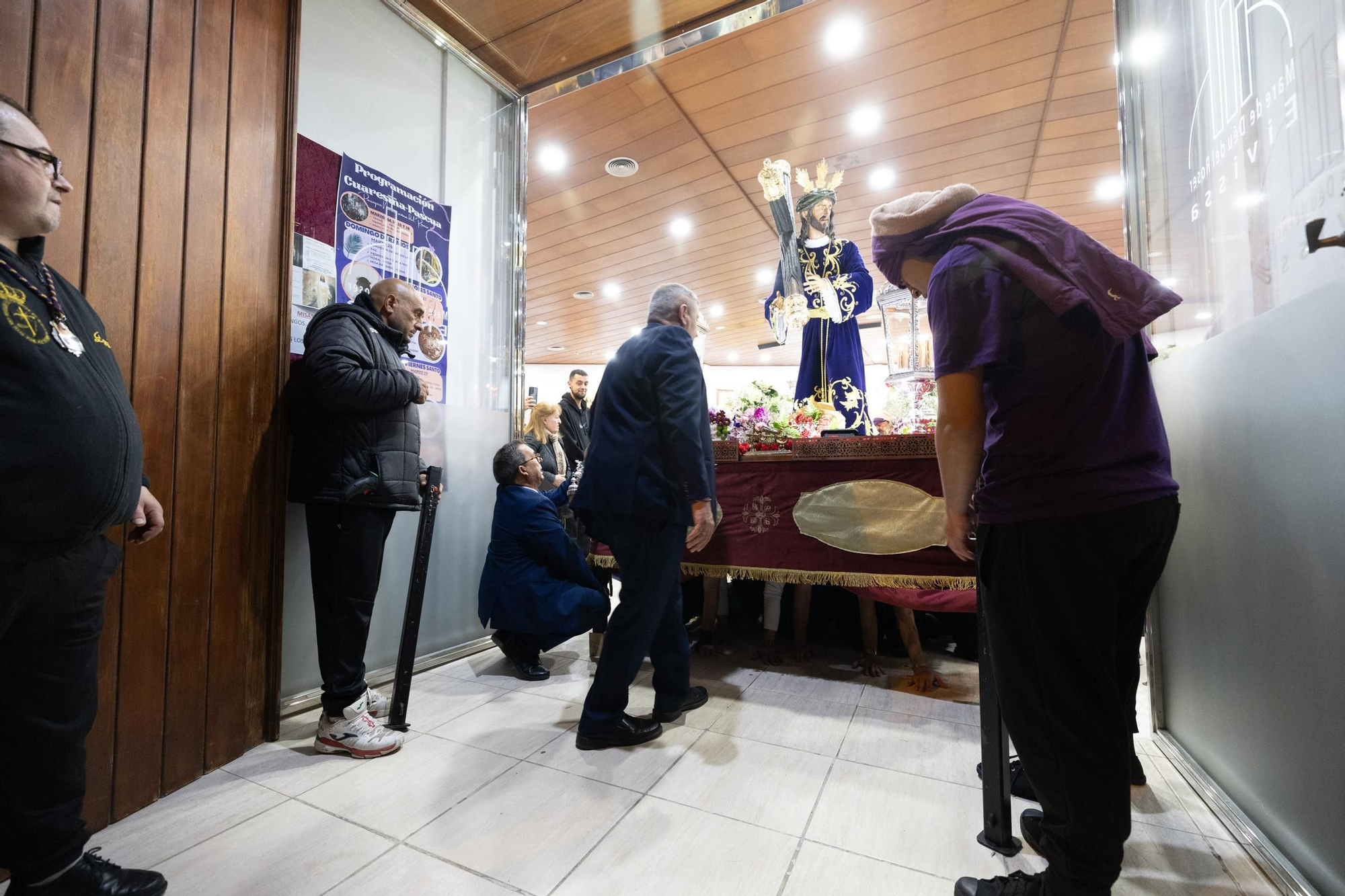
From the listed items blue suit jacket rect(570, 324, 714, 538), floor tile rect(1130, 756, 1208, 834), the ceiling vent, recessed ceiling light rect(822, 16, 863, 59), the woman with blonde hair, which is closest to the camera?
floor tile rect(1130, 756, 1208, 834)

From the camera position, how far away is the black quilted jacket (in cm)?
192

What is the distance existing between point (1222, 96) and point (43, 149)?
2766 mm

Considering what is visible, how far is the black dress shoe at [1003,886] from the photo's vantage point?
117 cm

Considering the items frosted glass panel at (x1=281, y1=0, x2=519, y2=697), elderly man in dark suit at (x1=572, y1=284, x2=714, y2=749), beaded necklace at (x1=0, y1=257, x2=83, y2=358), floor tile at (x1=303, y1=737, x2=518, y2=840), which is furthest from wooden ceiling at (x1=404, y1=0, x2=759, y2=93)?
floor tile at (x1=303, y1=737, x2=518, y2=840)

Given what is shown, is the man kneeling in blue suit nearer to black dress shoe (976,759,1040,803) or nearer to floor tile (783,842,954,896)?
floor tile (783,842,954,896)

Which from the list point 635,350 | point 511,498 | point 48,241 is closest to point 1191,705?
point 635,350

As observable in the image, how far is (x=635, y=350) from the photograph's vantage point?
6.82 ft

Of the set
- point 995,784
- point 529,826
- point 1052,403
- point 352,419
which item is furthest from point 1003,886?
point 352,419

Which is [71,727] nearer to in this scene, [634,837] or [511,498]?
[634,837]

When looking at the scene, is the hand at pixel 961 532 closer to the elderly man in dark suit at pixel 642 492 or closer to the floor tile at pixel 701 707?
→ the elderly man in dark suit at pixel 642 492

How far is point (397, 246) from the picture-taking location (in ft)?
9.19

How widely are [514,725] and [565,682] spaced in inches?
19.7

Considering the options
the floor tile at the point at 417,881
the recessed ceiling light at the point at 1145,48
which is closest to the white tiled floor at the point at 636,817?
the floor tile at the point at 417,881

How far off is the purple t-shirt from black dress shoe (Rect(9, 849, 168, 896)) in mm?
1928
